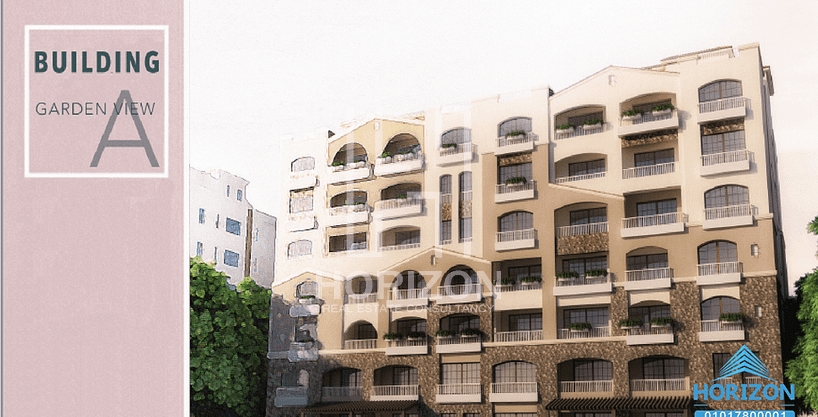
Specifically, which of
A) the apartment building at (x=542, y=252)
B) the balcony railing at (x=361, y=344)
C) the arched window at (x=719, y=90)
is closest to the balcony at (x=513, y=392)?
the apartment building at (x=542, y=252)

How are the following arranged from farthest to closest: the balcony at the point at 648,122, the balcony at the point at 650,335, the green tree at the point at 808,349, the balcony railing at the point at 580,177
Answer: the balcony railing at the point at 580,177 → the balcony at the point at 648,122 → the balcony at the point at 650,335 → the green tree at the point at 808,349

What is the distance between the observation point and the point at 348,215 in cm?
2114

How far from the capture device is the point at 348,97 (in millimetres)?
19844

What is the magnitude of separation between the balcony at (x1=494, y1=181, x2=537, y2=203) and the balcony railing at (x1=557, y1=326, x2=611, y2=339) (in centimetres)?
326

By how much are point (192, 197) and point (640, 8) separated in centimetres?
1417

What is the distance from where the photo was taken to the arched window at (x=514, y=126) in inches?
759

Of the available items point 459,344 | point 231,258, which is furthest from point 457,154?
point 231,258

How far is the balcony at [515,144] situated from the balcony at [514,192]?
0.81m

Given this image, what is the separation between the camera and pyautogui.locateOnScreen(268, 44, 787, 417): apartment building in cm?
1662

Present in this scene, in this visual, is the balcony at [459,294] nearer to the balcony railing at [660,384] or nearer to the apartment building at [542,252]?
the apartment building at [542,252]

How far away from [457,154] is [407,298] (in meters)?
3.84

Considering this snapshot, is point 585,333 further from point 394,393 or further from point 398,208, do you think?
point 398,208
